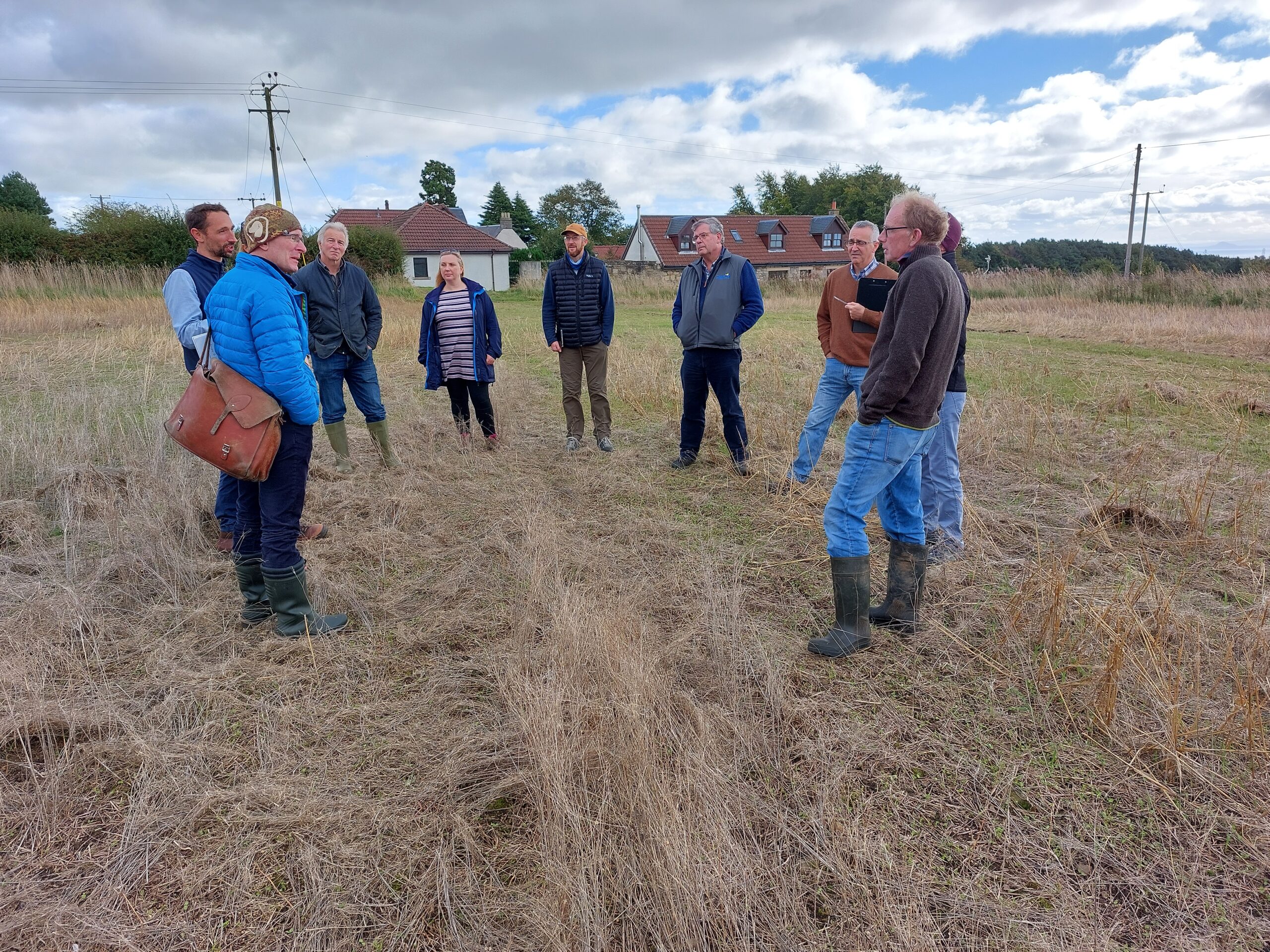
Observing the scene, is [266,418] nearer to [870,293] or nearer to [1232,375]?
[870,293]

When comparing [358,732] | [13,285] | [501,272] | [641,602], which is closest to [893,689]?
[641,602]

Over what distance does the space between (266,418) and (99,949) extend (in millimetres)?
1925

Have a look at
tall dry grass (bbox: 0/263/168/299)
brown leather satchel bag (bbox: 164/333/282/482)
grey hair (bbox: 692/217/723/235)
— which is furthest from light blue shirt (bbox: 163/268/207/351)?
tall dry grass (bbox: 0/263/168/299)

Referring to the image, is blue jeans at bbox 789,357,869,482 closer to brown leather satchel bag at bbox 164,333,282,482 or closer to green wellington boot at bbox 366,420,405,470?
green wellington boot at bbox 366,420,405,470

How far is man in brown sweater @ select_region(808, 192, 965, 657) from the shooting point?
288 cm

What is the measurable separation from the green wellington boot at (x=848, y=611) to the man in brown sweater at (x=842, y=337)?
216cm

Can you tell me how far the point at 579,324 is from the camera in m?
6.61

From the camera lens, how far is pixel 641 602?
3.60m

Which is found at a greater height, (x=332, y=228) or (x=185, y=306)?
(x=332, y=228)

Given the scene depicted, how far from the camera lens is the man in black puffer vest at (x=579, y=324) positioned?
650 cm

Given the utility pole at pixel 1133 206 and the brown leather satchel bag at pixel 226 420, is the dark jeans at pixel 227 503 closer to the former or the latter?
the brown leather satchel bag at pixel 226 420

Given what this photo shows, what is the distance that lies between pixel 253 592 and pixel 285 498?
0.62 meters

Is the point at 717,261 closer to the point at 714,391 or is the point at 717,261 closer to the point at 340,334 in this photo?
the point at 714,391

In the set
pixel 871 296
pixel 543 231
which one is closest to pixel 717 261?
pixel 871 296
